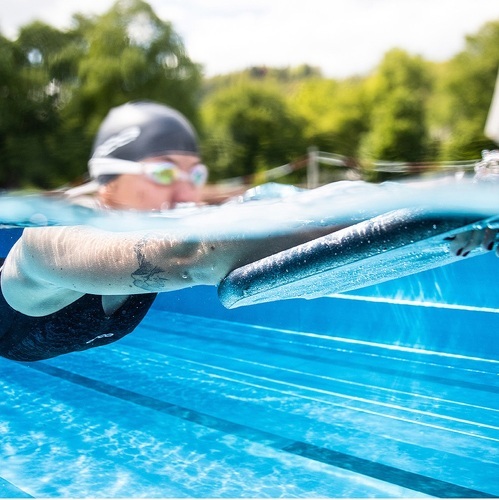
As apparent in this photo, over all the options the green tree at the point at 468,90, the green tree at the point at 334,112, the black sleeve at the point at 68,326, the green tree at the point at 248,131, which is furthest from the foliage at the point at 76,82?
the black sleeve at the point at 68,326

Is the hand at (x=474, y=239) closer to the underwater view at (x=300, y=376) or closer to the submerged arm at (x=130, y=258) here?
the underwater view at (x=300, y=376)

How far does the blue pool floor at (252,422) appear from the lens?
227 cm

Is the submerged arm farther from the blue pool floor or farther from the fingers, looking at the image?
the blue pool floor

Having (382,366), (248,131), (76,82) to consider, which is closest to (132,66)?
(76,82)

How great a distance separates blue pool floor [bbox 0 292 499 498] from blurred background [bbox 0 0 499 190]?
3109 centimetres

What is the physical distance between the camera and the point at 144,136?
2932 mm

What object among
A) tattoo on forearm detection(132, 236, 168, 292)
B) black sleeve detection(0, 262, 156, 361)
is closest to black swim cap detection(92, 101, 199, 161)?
black sleeve detection(0, 262, 156, 361)

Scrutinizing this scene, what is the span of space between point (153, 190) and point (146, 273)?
1.73 feet

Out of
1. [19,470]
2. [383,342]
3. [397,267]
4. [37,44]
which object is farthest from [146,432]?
[37,44]

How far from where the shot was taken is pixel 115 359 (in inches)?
149

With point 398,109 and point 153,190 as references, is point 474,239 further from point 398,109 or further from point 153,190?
point 398,109

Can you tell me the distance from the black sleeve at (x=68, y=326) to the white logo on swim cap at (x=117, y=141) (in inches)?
24.2

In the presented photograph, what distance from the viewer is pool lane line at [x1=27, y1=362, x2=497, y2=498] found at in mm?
2221

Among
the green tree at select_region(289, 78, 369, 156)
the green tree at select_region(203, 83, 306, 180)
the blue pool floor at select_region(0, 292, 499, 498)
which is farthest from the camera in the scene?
the green tree at select_region(289, 78, 369, 156)
